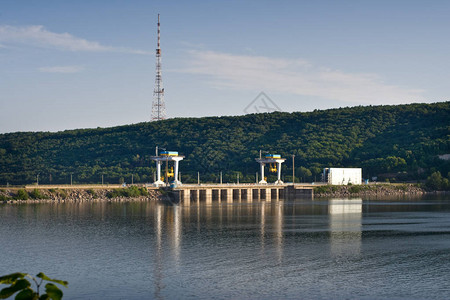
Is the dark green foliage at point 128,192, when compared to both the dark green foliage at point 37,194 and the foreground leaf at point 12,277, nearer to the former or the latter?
the dark green foliage at point 37,194

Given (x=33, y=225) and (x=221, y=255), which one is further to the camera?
(x=33, y=225)

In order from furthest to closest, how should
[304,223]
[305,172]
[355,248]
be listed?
[305,172], [304,223], [355,248]

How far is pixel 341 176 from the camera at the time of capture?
566ft

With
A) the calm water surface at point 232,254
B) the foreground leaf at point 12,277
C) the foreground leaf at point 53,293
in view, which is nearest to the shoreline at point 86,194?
the calm water surface at point 232,254

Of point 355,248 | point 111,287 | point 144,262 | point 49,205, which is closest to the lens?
Result: point 111,287

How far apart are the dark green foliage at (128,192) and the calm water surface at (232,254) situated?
35.2m

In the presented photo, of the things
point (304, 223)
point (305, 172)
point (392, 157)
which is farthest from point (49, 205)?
point (392, 157)

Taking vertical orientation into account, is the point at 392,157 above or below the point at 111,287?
above

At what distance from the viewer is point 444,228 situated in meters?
75.1

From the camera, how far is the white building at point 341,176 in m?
171

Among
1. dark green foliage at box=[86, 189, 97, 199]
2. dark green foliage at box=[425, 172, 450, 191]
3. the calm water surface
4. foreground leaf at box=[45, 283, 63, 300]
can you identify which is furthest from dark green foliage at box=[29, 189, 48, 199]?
foreground leaf at box=[45, 283, 63, 300]

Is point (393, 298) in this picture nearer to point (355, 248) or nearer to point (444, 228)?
point (355, 248)

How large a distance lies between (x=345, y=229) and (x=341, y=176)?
9970cm

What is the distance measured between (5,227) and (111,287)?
39440mm
